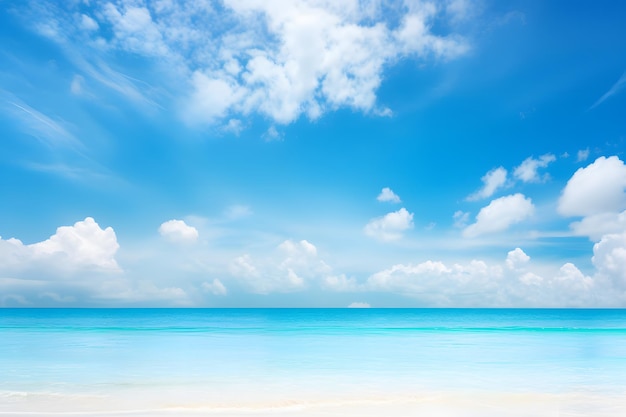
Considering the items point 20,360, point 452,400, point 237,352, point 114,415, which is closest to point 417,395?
point 452,400

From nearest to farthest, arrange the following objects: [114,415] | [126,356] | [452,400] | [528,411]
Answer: [114,415] → [528,411] → [452,400] → [126,356]

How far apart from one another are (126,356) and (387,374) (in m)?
10.8

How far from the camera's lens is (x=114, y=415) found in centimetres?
941

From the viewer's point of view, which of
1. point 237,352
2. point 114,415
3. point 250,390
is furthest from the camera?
point 237,352

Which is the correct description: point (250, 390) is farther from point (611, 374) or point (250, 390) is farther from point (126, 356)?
point (611, 374)

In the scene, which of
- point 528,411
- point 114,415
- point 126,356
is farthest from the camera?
point 126,356

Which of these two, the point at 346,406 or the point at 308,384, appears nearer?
the point at 346,406

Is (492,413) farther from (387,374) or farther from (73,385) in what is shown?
(73,385)

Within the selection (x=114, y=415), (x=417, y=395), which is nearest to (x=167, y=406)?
(x=114, y=415)

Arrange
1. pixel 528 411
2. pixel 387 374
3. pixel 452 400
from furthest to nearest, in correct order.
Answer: pixel 387 374 → pixel 452 400 → pixel 528 411

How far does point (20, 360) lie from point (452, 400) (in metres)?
15.6

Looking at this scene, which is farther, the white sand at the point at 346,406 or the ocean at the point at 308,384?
the ocean at the point at 308,384

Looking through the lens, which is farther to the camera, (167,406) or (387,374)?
(387,374)

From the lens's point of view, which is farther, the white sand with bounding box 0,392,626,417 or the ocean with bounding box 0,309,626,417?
the ocean with bounding box 0,309,626,417
